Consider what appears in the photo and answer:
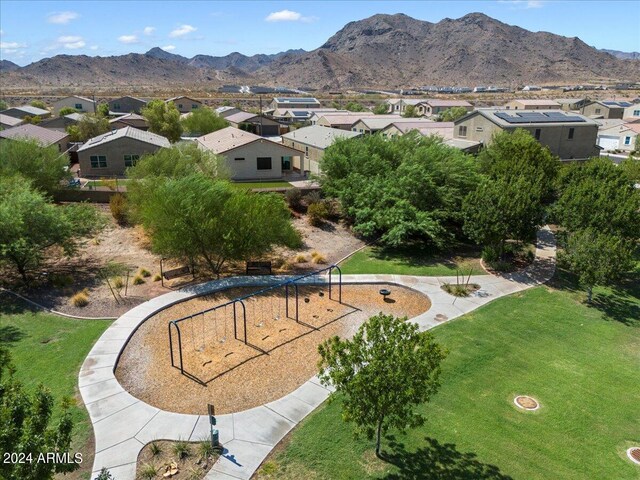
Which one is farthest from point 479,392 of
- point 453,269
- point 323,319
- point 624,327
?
point 453,269

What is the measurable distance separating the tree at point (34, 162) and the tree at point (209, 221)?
15024mm

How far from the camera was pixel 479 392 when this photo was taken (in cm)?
1477

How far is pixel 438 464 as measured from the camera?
11633 millimetres

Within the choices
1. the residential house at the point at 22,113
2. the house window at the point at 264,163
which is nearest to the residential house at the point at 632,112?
the house window at the point at 264,163

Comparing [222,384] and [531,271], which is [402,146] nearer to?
[531,271]

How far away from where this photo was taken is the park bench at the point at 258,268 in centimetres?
2472

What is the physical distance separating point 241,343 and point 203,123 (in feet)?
171

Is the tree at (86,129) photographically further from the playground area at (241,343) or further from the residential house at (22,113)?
the playground area at (241,343)

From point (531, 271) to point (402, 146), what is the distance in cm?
1312

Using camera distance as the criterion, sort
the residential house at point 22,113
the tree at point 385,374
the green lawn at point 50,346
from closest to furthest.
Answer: the tree at point 385,374
the green lawn at point 50,346
the residential house at point 22,113

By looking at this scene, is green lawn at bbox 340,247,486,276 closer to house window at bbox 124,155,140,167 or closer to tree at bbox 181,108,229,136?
house window at bbox 124,155,140,167

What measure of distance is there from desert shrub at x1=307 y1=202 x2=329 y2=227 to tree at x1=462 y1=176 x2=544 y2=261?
37.7 ft

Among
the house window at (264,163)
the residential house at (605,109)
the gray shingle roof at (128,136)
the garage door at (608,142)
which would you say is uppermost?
the residential house at (605,109)

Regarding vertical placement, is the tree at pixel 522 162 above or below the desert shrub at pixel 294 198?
above
